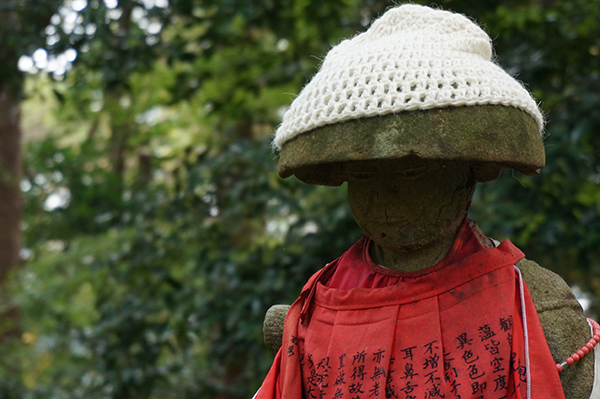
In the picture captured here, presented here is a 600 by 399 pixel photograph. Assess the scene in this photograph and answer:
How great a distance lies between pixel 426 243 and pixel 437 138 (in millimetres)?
304

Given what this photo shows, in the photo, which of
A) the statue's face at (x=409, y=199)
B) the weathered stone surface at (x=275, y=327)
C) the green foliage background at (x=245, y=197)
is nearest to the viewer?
the statue's face at (x=409, y=199)

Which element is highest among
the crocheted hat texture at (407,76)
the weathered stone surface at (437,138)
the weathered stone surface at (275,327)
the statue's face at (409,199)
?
the crocheted hat texture at (407,76)

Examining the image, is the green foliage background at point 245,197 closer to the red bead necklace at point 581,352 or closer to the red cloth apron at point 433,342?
the red cloth apron at point 433,342

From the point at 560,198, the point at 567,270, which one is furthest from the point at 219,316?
the point at 567,270

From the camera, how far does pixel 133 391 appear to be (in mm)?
3748

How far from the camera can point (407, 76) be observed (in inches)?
45.5

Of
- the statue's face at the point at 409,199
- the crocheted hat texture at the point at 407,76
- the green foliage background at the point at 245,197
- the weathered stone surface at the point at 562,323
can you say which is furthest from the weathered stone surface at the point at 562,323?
the green foliage background at the point at 245,197

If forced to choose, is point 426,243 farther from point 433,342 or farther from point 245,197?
point 245,197

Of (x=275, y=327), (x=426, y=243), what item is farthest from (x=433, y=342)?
(x=275, y=327)

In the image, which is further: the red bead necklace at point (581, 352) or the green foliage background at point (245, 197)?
the green foliage background at point (245, 197)

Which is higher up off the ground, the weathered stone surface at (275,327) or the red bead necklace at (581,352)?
the red bead necklace at (581,352)

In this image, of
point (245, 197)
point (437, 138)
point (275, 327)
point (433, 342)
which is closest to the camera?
point (437, 138)

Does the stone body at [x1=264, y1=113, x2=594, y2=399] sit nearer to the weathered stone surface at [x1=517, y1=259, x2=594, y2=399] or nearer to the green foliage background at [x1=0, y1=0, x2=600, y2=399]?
the weathered stone surface at [x1=517, y1=259, x2=594, y2=399]

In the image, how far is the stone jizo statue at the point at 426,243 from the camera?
112cm
